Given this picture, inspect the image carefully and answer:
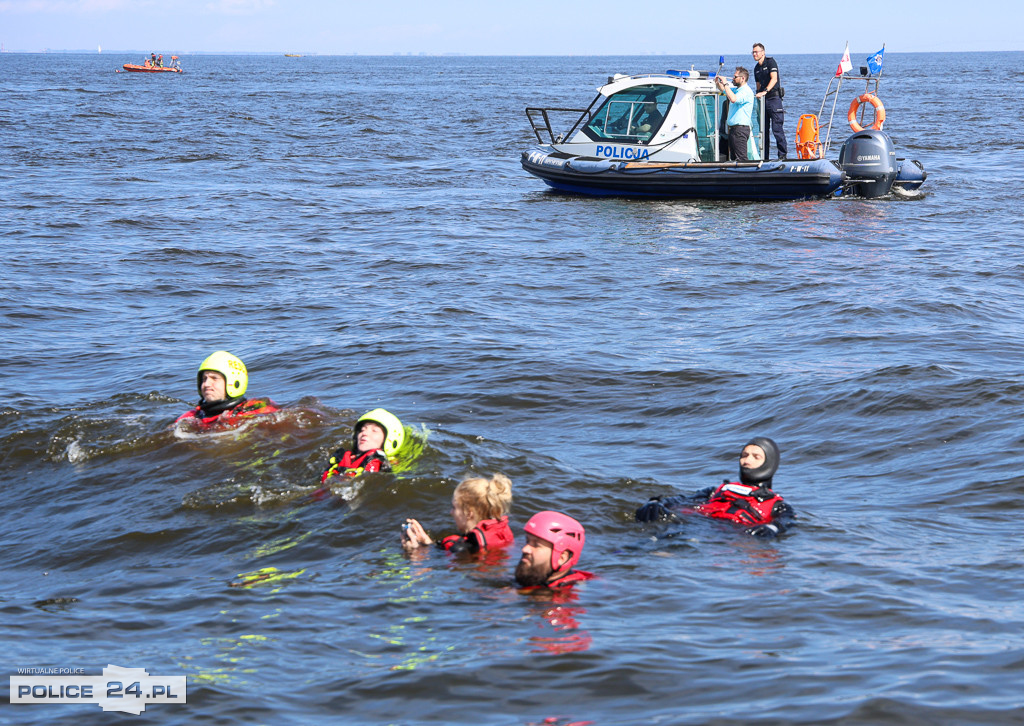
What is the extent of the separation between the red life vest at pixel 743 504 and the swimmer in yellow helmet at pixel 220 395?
3974 millimetres

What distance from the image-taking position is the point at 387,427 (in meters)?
7.66

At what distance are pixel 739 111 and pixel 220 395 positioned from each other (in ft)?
43.1

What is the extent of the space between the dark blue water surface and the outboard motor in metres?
0.56

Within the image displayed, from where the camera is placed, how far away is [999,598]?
19.1 ft

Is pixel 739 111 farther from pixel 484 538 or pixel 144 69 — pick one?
pixel 144 69

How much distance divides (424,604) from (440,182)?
20.5 metres

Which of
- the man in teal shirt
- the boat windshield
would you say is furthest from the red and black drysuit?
the boat windshield

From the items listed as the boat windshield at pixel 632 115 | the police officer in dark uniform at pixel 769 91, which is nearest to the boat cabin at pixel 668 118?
the boat windshield at pixel 632 115

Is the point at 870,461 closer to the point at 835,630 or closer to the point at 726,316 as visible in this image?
the point at 835,630

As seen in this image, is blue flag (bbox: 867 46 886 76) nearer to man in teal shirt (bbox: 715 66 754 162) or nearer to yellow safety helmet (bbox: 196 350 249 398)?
man in teal shirt (bbox: 715 66 754 162)

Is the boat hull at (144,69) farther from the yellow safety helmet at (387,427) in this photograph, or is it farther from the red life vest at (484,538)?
the red life vest at (484,538)

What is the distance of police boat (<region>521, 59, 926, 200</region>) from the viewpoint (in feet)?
63.2

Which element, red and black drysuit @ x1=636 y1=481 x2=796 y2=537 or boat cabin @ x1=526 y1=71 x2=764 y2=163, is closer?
red and black drysuit @ x1=636 y1=481 x2=796 y2=537

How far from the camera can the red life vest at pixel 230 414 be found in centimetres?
877
